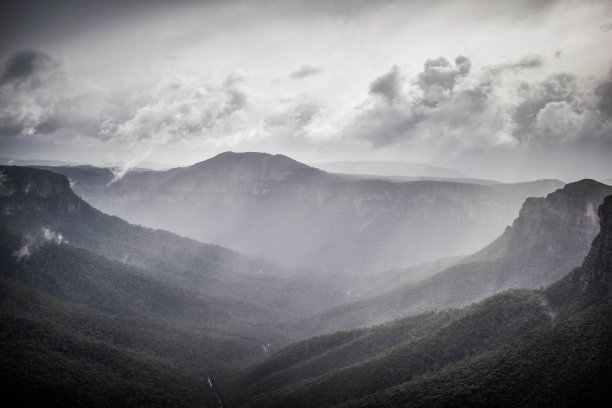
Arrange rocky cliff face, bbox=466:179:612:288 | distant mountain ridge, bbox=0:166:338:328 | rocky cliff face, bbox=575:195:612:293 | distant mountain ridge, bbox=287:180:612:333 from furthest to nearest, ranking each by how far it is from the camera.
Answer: distant mountain ridge, bbox=0:166:338:328 → distant mountain ridge, bbox=287:180:612:333 → rocky cliff face, bbox=466:179:612:288 → rocky cliff face, bbox=575:195:612:293

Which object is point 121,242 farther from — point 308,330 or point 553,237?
point 553,237

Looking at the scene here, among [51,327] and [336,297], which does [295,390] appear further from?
Result: [336,297]

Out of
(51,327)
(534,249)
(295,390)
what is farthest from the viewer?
(534,249)

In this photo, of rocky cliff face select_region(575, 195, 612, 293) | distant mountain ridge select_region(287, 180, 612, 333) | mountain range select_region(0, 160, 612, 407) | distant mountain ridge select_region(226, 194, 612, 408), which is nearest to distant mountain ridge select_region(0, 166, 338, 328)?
mountain range select_region(0, 160, 612, 407)

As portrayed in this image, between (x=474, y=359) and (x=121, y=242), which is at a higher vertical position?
(x=121, y=242)

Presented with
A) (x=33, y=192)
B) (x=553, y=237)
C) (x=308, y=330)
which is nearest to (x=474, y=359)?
(x=308, y=330)

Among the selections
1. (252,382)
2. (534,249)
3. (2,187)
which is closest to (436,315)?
(252,382)

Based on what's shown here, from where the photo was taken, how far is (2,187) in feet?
502

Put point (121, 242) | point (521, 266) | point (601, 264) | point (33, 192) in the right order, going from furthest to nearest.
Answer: point (121, 242), point (33, 192), point (521, 266), point (601, 264)

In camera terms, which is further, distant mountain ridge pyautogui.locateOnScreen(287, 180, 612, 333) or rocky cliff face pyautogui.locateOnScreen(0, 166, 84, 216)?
rocky cliff face pyautogui.locateOnScreen(0, 166, 84, 216)

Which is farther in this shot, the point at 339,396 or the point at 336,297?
the point at 336,297

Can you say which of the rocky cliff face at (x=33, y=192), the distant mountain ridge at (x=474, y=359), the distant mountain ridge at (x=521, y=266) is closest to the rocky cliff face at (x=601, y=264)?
the distant mountain ridge at (x=474, y=359)

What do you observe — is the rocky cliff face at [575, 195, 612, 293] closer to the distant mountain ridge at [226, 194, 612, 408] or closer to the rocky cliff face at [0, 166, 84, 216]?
the distant mountain ridge at [226, 194, 612, 408]

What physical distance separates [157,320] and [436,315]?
7937 centimetres
